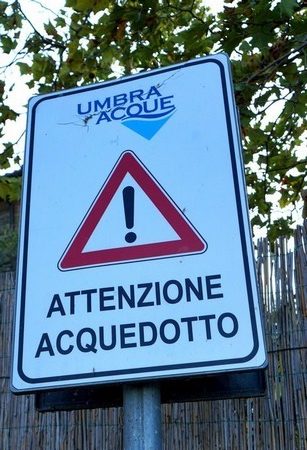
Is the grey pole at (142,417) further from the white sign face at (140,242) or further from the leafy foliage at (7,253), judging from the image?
the leafy foliage at (7,253)

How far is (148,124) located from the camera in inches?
69.1

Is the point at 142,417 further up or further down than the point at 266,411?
further down

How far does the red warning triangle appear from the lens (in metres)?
1.58

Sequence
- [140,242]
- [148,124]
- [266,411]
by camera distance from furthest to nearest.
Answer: [266,411]
[148,124]
[140,242]

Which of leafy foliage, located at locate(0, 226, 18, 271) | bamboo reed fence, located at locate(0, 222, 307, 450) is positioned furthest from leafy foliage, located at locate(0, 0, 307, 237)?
leafy foliage, located at locate(0, 226, 18, 271)

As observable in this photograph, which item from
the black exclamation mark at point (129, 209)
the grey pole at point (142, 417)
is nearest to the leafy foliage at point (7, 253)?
the black exclamation mark at point (129, 209)

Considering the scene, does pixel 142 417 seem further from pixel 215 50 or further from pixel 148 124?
pixel 215 50

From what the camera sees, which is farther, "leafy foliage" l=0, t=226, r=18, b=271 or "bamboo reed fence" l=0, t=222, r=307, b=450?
"leafy foliage" l=0, t=226, r=18, b=271

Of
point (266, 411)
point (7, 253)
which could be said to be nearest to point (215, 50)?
point (266, 411)

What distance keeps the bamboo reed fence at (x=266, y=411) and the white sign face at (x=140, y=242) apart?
4.09 ft

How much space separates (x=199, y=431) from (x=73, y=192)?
4.98ft

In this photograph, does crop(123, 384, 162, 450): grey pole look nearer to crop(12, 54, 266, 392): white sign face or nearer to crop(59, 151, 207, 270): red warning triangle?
crop(12, 54, 266, 392): white sign face

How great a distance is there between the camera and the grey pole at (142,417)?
4.74ft

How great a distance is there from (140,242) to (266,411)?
55.5 inches
